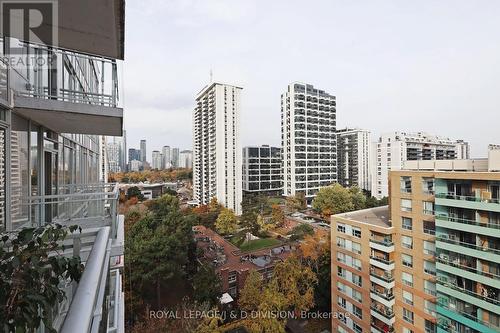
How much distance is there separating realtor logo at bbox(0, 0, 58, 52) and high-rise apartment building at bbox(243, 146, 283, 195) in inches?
1815

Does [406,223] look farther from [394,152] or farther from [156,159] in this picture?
[156,159]

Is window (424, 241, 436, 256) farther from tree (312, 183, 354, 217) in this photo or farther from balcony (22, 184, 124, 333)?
tree (312, 183, 354, 217)

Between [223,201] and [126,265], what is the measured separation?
24568 millimetres

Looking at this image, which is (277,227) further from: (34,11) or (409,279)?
(34,11)

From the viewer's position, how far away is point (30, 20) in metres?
3.18

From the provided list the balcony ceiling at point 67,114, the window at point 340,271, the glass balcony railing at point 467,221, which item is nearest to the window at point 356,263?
the window at point 340,271

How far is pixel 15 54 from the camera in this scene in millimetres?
3746

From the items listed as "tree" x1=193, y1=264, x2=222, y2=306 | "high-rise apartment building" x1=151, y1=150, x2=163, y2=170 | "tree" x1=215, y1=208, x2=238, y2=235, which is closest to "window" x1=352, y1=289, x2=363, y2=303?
"tree" x1=193, y1=264, x2=222, y2=306

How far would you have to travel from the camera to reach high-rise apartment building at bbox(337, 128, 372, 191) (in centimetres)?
5303

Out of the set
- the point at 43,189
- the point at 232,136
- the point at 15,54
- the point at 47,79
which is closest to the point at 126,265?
the point at 43,189

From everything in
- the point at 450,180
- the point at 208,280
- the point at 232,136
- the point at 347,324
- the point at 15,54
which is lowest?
the point at 347,324

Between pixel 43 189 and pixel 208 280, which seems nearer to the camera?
pixel 43 189

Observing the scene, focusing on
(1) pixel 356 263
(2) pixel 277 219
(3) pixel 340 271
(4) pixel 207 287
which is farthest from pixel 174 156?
(1) pixel 356 263

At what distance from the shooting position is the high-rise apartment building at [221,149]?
3862 centimetres
